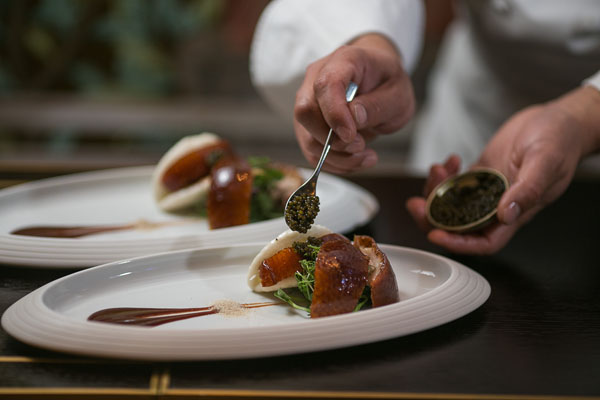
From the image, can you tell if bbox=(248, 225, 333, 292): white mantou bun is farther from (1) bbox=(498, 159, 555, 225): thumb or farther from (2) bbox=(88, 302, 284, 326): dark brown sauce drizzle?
(1) bbox=(498, 159, 555, 225): thumb

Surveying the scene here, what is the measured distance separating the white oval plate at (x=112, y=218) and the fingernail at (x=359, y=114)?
0.42 meters

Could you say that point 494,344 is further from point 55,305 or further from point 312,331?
point 55,305

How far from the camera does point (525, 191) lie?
4.96 feet

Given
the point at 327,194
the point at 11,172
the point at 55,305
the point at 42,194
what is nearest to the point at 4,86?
the point at 11,172

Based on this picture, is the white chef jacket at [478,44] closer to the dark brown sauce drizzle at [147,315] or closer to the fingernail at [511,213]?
the fingernail at [511,213]

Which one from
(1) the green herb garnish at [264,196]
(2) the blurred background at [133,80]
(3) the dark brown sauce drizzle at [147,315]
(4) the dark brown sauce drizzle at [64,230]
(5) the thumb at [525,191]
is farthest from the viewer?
(2) the blurred background at [133,80]

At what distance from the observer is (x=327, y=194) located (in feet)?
7.00

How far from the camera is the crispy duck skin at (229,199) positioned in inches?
70.3

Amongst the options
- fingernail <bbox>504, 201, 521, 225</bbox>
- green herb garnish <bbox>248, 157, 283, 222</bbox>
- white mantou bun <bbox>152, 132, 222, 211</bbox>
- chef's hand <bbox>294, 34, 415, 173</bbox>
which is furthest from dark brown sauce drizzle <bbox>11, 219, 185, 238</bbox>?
fingernail <bbox>504, 201, 521, 225</bbox>

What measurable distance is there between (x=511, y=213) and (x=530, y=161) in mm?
214

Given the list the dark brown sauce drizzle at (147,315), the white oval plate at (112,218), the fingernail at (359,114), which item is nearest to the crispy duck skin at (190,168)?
the white oval plate at (112,218)

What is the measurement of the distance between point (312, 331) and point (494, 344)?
368 mm

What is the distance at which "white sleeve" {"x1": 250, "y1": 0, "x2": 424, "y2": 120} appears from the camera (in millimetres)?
2105

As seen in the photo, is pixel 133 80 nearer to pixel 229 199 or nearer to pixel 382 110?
pixel 229 199
